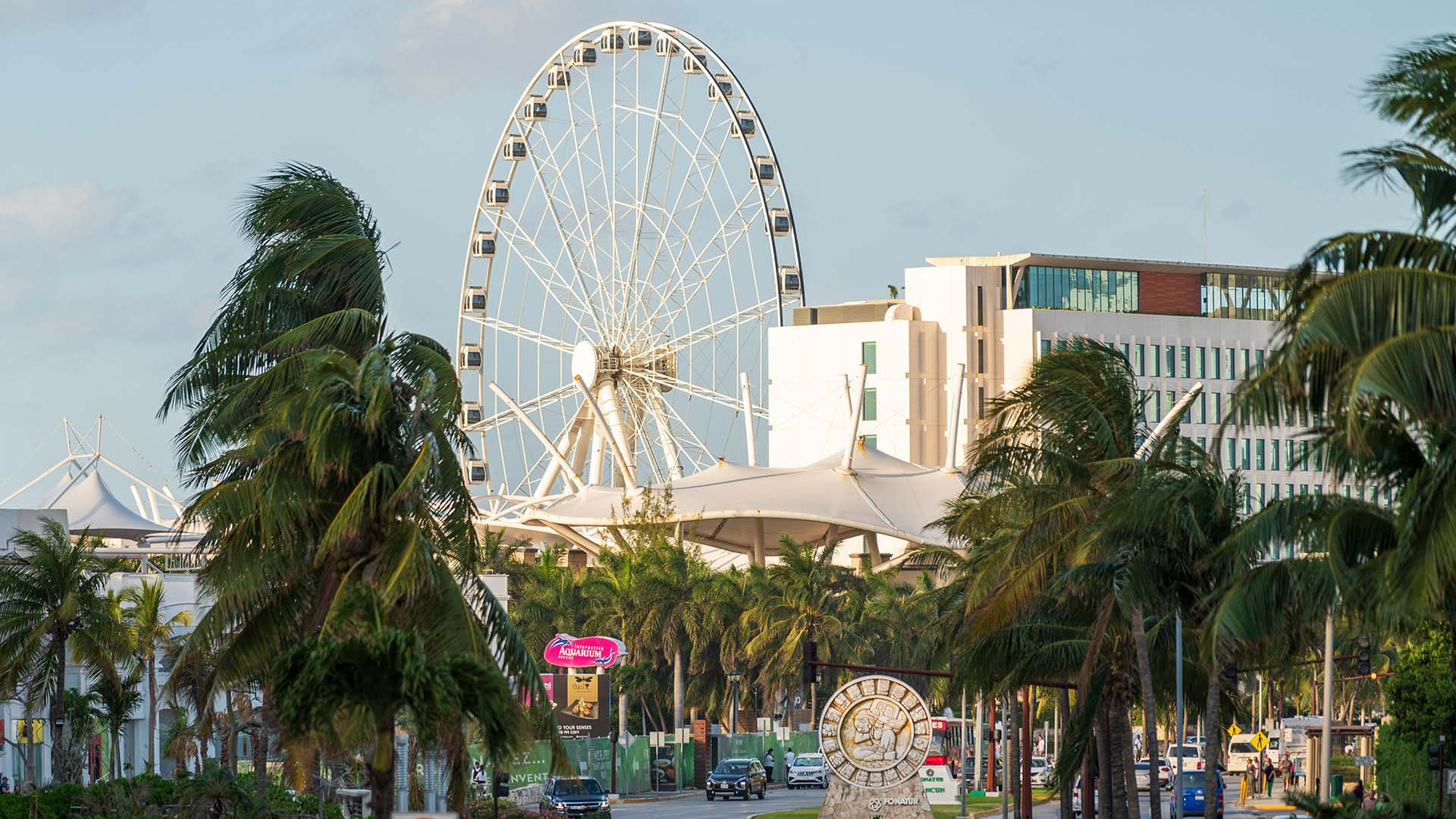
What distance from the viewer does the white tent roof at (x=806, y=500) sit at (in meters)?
118

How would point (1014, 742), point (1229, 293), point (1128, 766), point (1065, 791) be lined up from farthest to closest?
point (1229, 293), point (1014, 742), point (1065, 791), point (1128, 766)

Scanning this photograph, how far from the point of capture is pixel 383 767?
21453 mm

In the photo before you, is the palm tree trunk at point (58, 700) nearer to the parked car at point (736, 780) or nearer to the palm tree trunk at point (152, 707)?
the palm tree trunk at point (152, 707)

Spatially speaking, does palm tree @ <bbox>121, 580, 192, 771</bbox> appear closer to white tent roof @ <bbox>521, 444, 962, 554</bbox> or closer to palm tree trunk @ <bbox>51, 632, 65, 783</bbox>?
palm tree trunk @ <bbox>51, 632, 65, 783</bbox>

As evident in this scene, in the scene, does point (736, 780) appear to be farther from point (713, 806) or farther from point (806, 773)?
point (806, 773)

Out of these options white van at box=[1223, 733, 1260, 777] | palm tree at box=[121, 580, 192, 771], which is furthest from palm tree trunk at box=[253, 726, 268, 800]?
white van at box=[1223, 733, 1260, 777]

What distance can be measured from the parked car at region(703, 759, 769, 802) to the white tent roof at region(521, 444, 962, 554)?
3888 cm

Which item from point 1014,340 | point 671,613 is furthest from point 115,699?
point 1014,340

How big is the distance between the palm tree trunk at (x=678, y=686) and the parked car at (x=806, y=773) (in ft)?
26.4

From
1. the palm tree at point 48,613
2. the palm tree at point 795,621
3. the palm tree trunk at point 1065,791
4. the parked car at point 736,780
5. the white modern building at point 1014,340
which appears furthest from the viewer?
the white modern building at point 1014,340

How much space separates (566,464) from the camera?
112m

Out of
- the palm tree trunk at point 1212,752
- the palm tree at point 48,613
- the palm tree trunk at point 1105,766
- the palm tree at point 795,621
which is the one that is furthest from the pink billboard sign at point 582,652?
the palm tree trunk at point 1212,752

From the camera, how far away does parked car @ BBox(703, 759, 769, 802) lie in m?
73.2

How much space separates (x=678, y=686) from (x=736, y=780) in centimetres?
2128
